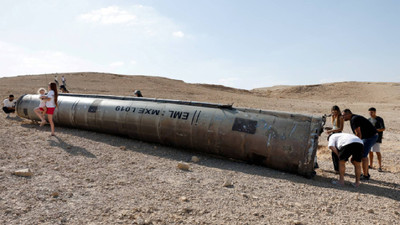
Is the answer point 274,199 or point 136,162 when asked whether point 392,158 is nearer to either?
point 274,199

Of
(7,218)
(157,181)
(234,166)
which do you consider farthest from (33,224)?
(234,166)

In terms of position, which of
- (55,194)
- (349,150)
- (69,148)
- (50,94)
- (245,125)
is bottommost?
(55,194)

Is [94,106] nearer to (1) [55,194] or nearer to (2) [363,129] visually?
(1) [55,194]

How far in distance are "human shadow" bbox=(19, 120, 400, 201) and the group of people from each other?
0.89 feet

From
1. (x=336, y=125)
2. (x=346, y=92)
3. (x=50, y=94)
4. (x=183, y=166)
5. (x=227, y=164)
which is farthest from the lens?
(x=346, y=92)

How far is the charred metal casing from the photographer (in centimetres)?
579

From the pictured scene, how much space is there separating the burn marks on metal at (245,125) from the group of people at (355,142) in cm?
158

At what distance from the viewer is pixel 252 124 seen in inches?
247

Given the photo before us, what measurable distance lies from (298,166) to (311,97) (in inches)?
1292

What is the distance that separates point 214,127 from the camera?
21.5ft

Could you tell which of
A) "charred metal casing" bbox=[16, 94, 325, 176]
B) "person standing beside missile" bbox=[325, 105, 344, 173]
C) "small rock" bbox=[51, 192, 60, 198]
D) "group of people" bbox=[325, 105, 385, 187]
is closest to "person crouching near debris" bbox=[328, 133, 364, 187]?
"group of people" bbox=[325, 105, 385, 187]

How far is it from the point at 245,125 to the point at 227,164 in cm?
99

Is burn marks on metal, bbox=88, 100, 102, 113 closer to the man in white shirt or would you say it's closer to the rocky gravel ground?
the rocky gravel ground

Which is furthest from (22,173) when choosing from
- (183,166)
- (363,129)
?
(363,129)
